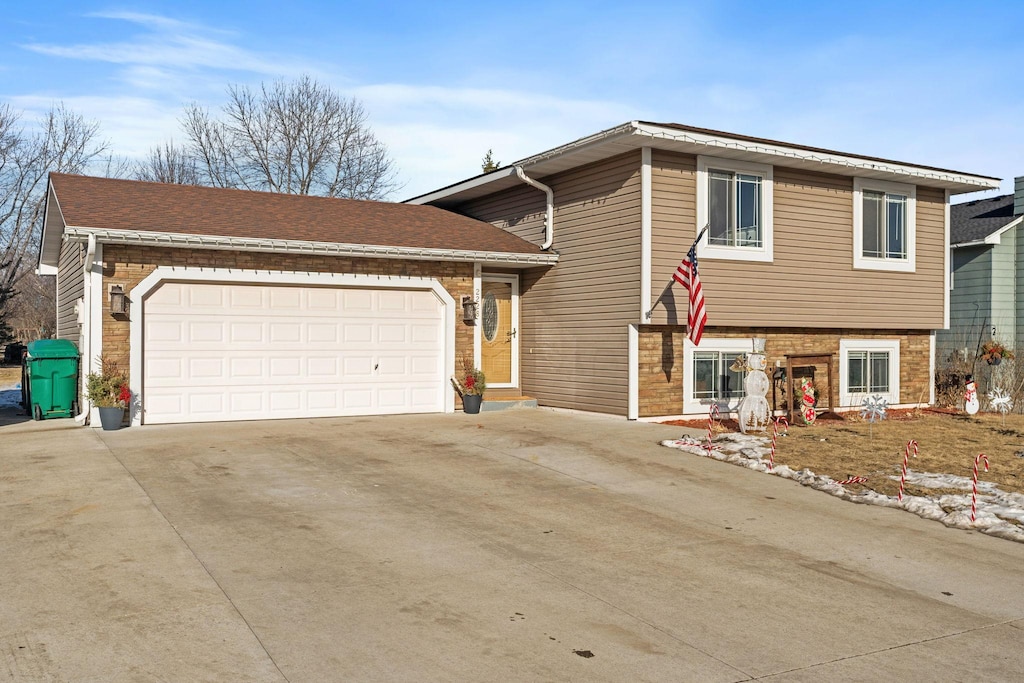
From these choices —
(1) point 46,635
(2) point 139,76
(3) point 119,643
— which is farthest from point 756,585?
(2) point 139,76

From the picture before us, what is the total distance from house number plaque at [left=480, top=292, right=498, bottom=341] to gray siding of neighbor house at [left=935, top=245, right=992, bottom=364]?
36.1 ft

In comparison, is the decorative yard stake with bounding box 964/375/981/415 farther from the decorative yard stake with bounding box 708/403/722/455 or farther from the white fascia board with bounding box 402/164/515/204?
the white fascia board with bounding box 402/164/515/204

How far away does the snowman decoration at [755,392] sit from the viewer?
12.8 m

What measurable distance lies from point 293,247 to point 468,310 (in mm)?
3326

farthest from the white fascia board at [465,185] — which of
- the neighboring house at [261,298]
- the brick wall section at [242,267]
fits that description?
the brick wall section at [242,267]

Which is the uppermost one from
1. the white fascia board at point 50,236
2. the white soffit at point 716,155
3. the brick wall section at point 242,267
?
the white soffit at point 716,155

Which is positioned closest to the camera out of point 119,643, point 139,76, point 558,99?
point 119,643

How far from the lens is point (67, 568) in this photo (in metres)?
5.88

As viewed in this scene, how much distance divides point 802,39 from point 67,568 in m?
13.8

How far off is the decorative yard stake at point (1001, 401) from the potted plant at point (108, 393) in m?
14.2

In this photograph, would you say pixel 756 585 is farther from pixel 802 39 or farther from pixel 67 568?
pixel 802 39

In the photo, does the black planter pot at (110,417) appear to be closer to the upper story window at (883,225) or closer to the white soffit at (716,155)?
the white soffit at (716,155)

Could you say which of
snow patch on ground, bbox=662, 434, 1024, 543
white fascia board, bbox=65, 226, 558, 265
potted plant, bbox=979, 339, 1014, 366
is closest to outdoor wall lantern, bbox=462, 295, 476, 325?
white fascia board, bbox=65, 226, 558, 265

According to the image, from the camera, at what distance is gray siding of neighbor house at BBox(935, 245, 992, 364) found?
66.6 feet
